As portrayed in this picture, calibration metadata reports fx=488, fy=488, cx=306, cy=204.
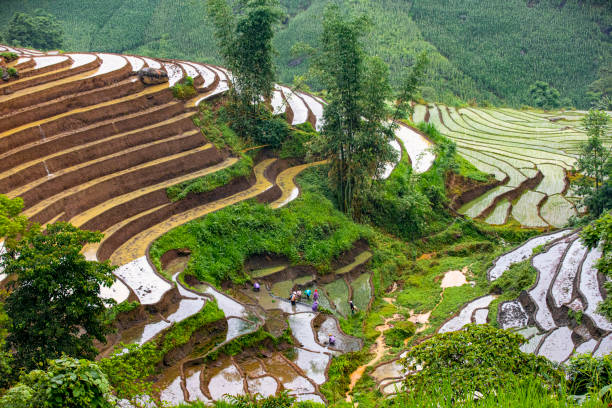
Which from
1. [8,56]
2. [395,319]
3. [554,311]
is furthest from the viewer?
[8,56]

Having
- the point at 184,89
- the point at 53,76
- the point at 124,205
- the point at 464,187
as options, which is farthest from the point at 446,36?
the point at 124,205

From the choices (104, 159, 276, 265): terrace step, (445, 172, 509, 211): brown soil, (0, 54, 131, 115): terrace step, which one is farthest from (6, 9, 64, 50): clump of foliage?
(445, 172, 509, 211): brown soil

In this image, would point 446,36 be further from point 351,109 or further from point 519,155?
point 351,109

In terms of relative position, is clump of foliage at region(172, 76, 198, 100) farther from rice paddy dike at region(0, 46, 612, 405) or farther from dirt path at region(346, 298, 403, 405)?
dirt path at region(346, 298, 403, 405)

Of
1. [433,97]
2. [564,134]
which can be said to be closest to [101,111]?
[564,134]

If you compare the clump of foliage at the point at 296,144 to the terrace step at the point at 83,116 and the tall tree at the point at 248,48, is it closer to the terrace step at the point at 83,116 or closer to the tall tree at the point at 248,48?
the tall tree at the point at 248,48

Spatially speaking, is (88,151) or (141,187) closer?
(88,151)
